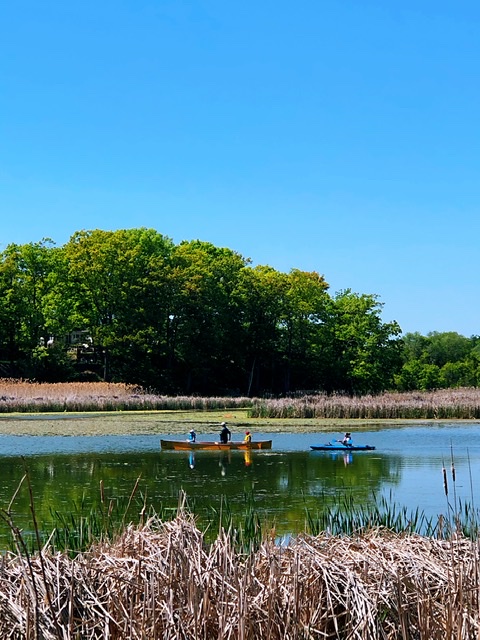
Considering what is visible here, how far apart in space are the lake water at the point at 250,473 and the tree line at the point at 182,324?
27934mm

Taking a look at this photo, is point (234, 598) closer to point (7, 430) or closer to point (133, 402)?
point (7, 430)

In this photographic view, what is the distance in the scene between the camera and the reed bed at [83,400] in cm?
4041

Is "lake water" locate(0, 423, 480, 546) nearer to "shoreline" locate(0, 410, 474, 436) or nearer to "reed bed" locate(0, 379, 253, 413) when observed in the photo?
"shoreline" locate(0, 410, 474, 436)

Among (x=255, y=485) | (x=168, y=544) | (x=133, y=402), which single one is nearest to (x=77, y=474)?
(x=255, y=485)

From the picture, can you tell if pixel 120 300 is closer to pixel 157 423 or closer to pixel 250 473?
pixel 157 423

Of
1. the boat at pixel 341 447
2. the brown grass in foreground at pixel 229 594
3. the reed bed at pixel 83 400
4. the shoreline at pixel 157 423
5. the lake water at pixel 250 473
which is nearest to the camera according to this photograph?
the brown grass in foreground at pixel 229 594

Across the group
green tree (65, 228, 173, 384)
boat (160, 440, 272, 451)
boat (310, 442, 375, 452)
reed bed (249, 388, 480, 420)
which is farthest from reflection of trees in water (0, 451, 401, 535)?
green tree (65, 228, 173, 384)

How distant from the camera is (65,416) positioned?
37344mm

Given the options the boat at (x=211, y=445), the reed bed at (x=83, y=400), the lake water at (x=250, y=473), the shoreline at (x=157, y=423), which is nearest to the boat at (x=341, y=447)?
the lake water at (x=250, y=473)

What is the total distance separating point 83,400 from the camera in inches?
1649

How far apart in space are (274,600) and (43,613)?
1.29 m

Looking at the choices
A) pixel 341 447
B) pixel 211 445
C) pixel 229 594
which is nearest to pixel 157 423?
pixel 211 445

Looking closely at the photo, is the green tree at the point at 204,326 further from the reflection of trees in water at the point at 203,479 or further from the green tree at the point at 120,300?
the reflection of trees in water at the point at 203,479

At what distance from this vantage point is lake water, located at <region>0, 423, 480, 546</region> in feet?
47.3
